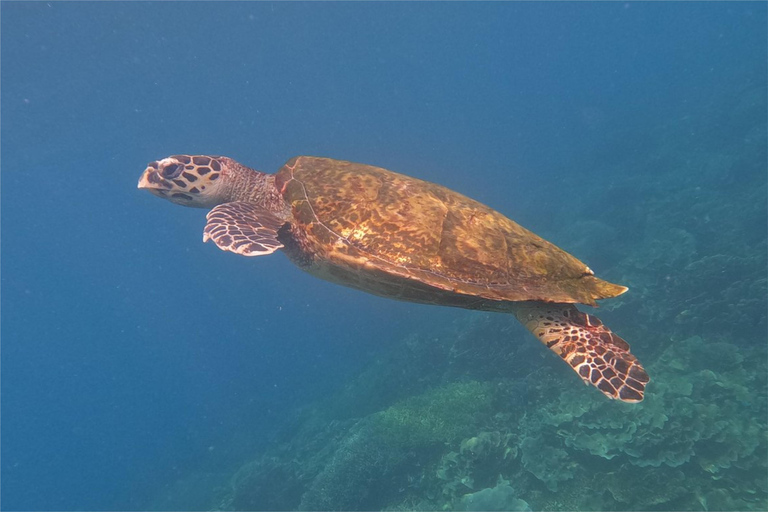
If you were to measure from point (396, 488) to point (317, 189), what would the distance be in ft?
25.0

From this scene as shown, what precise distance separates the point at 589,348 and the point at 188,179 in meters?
5.38

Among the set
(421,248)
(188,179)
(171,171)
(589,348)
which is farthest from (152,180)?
(589,348)

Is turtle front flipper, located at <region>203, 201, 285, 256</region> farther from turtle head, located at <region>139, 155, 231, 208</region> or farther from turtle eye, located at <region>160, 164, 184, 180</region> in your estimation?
turtle eye, located at <region>160, 164, 184, 180</region>

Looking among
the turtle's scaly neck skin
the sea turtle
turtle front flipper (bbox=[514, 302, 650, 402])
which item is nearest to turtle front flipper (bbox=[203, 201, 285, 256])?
the sea turtle

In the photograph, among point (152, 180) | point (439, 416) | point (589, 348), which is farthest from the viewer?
point (439, 416)

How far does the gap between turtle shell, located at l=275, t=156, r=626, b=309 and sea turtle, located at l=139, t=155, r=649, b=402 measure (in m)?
0.01

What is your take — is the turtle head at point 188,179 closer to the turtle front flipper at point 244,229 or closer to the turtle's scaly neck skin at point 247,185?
the turtle's scaly neck skin at point 247,185

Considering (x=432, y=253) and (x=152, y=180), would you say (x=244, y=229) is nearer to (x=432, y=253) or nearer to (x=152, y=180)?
(x=152, y=180)

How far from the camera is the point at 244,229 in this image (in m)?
4.38

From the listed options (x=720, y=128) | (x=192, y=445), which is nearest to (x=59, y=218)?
(x=192, y=445)

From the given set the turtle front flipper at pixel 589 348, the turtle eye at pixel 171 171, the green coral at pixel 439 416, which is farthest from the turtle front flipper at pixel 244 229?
the green coral at pixel 439 416

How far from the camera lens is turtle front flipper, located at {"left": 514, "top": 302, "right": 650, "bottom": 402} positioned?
11.6 feet

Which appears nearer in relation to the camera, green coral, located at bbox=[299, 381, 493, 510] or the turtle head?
the turtle head

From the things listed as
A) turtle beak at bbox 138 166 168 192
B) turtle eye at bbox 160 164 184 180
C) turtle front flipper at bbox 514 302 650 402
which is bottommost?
turtle beak at bbox 138 166 168 192
